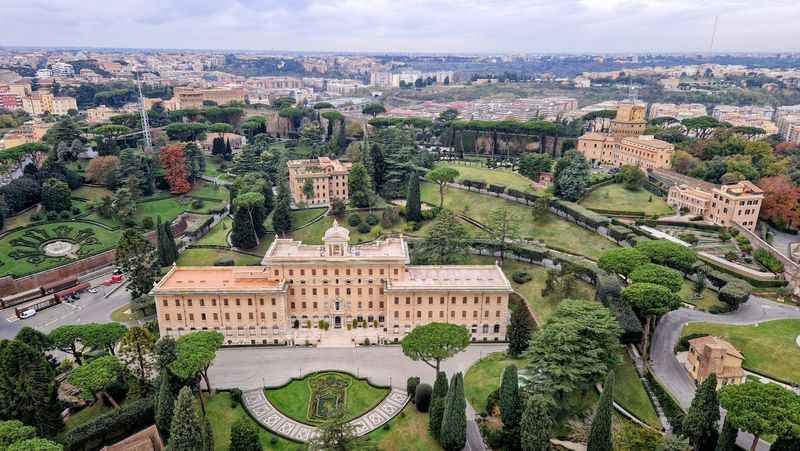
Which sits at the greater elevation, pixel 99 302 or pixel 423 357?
pixel 423 357

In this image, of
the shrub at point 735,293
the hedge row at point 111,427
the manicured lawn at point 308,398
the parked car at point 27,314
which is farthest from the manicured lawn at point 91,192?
the shrub at point 735,293

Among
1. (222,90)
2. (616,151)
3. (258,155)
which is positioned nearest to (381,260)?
(258,155)

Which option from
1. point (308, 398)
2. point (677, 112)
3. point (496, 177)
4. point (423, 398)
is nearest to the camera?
point (423, 398)

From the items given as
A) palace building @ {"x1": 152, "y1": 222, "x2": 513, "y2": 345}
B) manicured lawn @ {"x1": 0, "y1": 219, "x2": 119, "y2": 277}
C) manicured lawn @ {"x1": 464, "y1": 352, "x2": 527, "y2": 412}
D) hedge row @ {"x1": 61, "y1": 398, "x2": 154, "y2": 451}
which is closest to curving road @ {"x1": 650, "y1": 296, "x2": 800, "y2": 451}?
manicured lawn @ {"x1": 464, "y1": 352, "x2": 527, "y2": 412}

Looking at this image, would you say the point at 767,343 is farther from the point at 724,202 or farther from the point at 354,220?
the point at 354,220

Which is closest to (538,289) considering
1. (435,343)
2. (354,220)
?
(435,343)

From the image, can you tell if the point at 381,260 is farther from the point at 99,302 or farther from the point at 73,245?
the point at 73,245

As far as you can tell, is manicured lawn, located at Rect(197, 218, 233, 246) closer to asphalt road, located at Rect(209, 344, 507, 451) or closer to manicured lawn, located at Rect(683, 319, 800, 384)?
asphalt road, located at Rect(209, 344, 507, 451)
